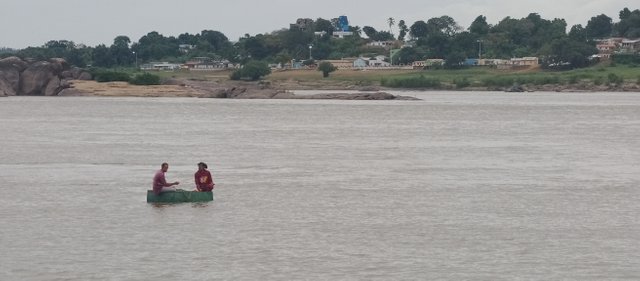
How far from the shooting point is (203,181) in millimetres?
38625

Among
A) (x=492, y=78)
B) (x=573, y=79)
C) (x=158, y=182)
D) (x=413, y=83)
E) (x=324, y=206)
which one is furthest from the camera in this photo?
(x=492, y=78)

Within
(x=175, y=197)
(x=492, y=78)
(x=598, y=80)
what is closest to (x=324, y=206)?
(x=175, y=197)

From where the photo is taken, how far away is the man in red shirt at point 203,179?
38531 mm

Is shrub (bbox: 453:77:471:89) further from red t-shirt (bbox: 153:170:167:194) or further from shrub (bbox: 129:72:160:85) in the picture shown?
red t-shirt (bbox: 153:170:167:194)

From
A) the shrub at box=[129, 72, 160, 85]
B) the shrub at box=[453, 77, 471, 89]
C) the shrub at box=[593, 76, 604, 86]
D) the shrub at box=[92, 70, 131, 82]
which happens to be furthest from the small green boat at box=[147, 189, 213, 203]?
the shrub at box=[453, 77, 471, 89]

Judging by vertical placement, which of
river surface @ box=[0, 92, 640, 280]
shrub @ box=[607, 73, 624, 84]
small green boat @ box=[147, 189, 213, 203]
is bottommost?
shrub @ box=[607, 73, 624, 84]

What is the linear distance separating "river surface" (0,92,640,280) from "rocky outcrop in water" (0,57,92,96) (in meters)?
54.6

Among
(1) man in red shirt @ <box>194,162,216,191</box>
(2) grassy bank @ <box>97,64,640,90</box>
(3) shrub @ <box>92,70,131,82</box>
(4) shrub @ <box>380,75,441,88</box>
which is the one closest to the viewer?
(1) man in red shirt @ <box>194,162,216,191</box>

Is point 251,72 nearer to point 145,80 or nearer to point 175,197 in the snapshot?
point 145,80

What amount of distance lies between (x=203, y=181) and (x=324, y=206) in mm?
3646

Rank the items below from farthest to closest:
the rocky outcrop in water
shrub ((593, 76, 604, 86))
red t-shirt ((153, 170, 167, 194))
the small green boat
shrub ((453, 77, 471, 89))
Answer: shrub ((453, 77, 471, 89)), shrub ((593, 76, 604, 86)), the rocky outcrop in water, the small green boat, red t-shirt ((153, 170, 167, 194))

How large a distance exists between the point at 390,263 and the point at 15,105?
304 feet

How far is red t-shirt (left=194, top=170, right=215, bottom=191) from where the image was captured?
38.6m

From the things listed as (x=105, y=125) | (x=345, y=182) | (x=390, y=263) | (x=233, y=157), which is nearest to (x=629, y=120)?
(x=105, y=125)
